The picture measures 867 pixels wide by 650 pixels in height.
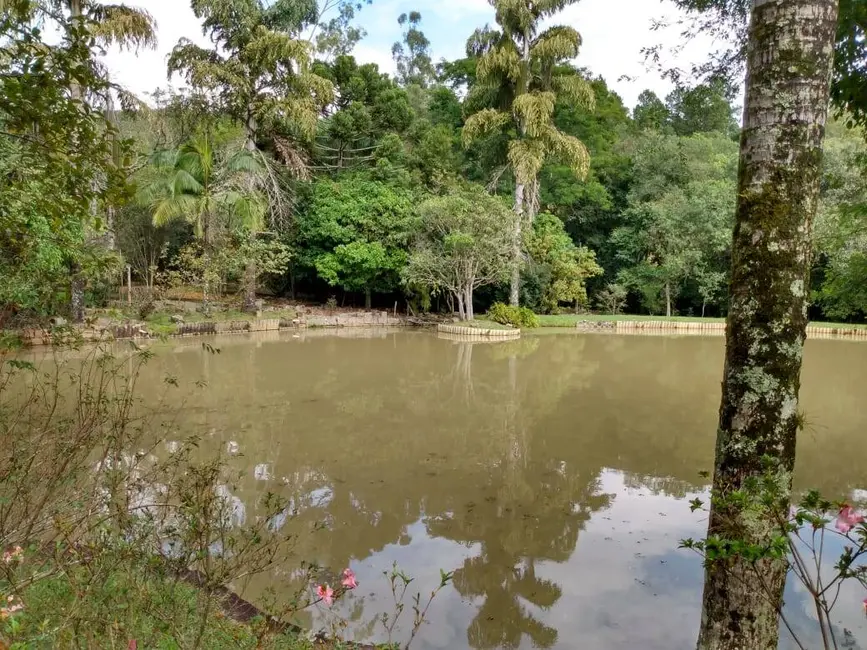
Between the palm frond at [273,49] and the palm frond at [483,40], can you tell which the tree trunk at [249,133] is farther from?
the palm frond at [483,40]

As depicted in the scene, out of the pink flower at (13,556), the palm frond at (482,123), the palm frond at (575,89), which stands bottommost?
the pink flower at (13,556)

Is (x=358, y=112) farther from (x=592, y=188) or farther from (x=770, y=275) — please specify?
(x=770, y=275)

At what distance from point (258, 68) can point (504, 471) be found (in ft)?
45.9

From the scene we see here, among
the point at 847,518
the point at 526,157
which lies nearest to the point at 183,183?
the point at 526,157

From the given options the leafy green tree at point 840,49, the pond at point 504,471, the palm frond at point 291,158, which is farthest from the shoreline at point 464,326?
the leafy green tree at point 840,49

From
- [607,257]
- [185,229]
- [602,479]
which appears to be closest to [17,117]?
[602,479]

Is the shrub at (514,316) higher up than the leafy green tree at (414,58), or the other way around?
the leafy green tree at (414,58)

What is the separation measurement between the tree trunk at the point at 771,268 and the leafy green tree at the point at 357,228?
1539 centimetres

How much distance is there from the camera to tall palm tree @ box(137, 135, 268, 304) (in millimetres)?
14758

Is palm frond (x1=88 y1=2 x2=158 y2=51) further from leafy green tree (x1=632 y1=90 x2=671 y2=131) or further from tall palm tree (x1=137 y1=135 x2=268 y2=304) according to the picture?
leafy green tree (x1=632 y1=90 x2=671 y2=131)

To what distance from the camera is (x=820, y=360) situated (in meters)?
12.4

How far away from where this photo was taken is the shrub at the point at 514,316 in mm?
17188

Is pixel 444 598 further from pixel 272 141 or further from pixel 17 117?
pixel 272 141

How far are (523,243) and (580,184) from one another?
4337mm
